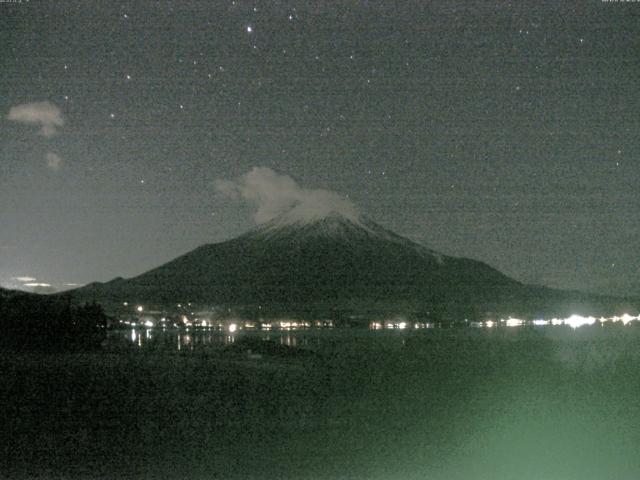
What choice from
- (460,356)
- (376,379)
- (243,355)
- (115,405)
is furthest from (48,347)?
(115,405)

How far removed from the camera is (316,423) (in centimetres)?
1619

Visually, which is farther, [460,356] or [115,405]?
[460,356]

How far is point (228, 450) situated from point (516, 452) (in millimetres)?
4467

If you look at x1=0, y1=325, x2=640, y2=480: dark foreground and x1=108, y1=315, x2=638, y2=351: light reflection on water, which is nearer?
x1=0, y1=325, x2=640, y2=480: dark foreground

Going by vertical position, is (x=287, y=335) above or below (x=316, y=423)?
above

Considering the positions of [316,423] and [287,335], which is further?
[287,335]

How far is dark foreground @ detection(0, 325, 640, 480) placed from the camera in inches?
463

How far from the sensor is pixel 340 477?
1115cm

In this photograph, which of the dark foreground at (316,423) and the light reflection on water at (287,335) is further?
the light reflection on water at (287,335)

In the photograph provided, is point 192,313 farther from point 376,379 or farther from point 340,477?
point 340,477

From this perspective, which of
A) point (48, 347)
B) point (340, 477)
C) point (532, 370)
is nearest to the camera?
point (340, 477)

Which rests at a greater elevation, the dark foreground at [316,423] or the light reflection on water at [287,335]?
the light reflection on water at [287,335]

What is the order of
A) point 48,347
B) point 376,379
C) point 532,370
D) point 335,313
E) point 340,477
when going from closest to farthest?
point 340,477 → point 376,379 → point 532,370 → point 48,347 → point 335,313

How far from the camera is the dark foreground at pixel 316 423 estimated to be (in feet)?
38.6
